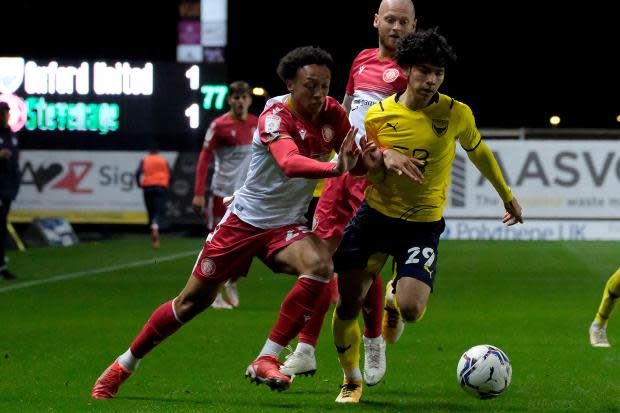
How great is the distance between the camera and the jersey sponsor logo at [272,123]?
6.76 metres

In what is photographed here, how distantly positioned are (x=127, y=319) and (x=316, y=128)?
5.04 meters

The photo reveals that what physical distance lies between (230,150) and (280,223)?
585 centimetres

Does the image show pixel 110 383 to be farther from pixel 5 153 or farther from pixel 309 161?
pixel 5 153

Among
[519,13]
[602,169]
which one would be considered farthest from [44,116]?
[519,13]

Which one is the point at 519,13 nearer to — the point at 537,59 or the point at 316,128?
the point at 537,59

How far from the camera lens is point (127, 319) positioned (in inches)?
451

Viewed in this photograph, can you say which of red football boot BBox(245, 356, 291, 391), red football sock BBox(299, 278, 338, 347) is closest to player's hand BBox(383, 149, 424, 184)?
red football sock BBox(299, 278, 338, 347)

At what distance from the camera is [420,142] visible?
7023mm

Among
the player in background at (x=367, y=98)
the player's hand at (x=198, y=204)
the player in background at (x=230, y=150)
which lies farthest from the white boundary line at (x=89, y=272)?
the player in background at (x=367, y=98)

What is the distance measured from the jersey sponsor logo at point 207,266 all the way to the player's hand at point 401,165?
118 centimetres

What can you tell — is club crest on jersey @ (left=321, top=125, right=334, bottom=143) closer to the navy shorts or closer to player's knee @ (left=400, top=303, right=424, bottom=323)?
the navy shorts

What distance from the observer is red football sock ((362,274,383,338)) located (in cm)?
778

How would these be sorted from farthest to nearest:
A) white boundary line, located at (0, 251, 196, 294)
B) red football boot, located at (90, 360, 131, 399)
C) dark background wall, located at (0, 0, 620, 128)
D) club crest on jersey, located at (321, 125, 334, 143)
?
dark background wall, located at (0, 0, 620, 128) < white boundary line, located at (0, 251, 196, 294) < red football boot, located at (90, 360, 131, 399) < club crest on jersey, located at (321, 125, 334, 143)

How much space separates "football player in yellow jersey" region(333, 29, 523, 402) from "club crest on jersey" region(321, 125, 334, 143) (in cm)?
25
